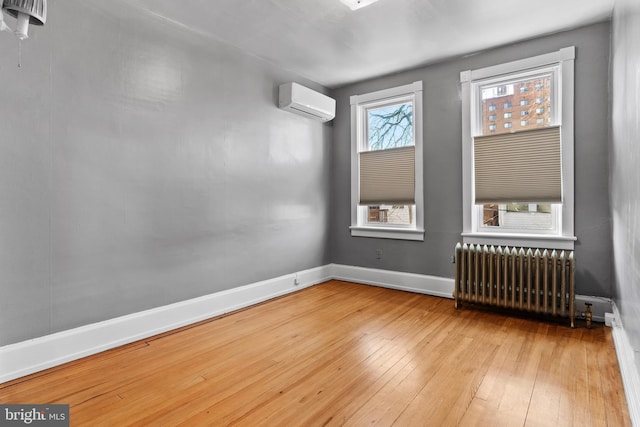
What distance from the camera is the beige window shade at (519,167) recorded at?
11.0ft

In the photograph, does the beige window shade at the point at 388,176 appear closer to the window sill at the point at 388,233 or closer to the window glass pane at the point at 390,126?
the window glass pane at the point at 390,126

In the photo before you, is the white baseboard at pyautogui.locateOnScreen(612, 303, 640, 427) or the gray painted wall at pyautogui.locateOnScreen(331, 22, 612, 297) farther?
the gray painted wall at pyautogui.locateOnScreen(331, 22, 612, 297)

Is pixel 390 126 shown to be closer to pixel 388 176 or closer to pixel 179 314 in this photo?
pixel 388 176

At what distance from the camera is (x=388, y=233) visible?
4480 millimetres

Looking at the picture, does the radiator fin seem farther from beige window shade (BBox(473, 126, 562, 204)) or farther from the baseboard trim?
beige window shade (BBox(473, 126, 562, 204))

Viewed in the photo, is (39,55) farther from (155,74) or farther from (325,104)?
(325,104)

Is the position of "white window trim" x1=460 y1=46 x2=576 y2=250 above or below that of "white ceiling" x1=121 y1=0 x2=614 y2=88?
below

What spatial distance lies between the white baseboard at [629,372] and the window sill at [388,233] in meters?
2.07

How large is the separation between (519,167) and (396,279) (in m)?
1.94

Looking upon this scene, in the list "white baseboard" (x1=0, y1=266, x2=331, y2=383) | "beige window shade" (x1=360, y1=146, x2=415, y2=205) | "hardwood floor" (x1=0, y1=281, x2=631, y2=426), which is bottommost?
"hardwood floor" (x1=0, y1=281, x2=631, y2=426)

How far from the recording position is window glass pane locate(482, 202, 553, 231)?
11.4 ft

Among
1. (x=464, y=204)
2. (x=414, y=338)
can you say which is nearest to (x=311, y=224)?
(x=464, y=204)

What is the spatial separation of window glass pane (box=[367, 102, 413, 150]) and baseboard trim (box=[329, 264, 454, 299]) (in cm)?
171

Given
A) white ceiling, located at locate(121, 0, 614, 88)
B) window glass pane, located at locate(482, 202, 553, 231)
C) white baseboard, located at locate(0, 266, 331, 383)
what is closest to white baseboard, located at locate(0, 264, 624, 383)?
white baseboard, located at locate(0, 266, 331, 383)
